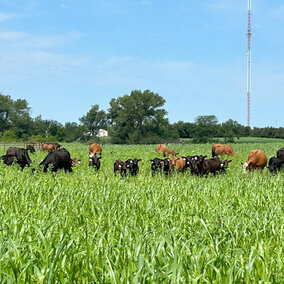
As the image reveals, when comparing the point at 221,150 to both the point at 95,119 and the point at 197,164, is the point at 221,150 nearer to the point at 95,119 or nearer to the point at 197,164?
the point at 197,164

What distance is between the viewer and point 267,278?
3.18m

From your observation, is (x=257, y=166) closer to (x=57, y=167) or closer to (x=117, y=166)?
(x=117, y=166)

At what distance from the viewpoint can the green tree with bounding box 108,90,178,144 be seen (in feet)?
309

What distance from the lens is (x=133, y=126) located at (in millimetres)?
95688

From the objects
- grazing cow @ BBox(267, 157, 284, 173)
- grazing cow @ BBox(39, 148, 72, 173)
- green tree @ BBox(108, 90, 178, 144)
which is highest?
green tree @ BBox(108, 90, 178, 144)

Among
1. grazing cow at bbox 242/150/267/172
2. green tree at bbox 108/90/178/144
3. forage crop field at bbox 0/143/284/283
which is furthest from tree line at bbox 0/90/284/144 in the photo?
forage crop field at bbox 0/143/284/283

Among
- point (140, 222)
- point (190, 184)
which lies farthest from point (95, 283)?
point (190, 184)

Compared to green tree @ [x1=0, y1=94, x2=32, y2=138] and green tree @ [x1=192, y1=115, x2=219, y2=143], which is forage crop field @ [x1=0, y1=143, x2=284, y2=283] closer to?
green tree @ [x1=192, y1=115, x2=219, y2=143]

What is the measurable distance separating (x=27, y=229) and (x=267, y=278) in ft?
9.49

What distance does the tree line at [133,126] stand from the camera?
91169 millimetres

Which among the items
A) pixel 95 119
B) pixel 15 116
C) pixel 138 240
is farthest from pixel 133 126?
pixel 138 240

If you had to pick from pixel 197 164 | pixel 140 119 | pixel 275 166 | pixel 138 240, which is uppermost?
pixel 140 119

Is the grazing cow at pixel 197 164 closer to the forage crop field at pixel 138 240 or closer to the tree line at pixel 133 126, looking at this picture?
the forage crop field at pixel 138 240

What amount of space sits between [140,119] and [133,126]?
2.40 m
